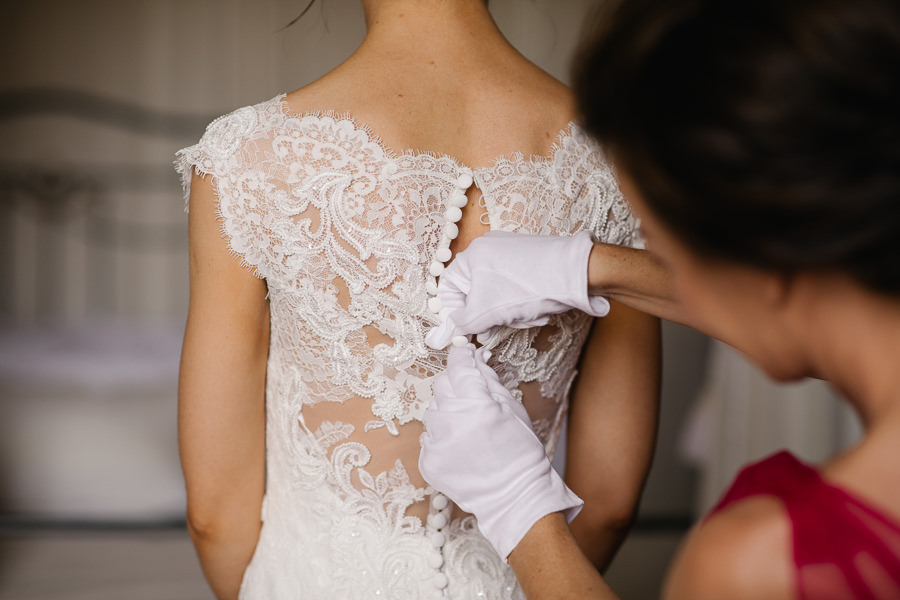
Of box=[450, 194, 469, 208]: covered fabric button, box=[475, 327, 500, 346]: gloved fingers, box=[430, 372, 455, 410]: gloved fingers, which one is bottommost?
box=[430, 372, 455, 410]: gloved fingers

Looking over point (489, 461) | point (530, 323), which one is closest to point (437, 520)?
point (489, 461)

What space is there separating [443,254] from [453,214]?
4 centimetres

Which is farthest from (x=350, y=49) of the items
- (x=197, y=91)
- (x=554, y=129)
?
(x=554, y=129)

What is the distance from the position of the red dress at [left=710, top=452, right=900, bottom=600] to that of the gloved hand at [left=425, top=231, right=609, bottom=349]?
39cm

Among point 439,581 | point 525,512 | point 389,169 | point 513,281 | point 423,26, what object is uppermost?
point 423,26

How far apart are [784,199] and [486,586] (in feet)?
2.11

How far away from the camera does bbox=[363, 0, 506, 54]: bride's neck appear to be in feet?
2.86

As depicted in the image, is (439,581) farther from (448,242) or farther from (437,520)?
(448,242)

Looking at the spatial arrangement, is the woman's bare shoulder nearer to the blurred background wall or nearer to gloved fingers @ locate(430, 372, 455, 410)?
gloved fingers @ locate(430, 372, 455, 410)

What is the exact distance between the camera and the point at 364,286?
2.77ft

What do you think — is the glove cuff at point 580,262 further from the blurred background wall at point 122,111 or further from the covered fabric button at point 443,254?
the blurred background wall at point 122,111

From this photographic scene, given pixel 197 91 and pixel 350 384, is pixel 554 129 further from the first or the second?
pixel 197 91

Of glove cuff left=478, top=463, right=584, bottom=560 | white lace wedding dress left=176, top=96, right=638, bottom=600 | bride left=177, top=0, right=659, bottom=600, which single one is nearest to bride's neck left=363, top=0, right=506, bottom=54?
bride left=177, top=0, right=659, bottom=600

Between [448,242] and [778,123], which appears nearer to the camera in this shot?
[778,123]
